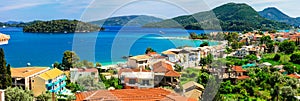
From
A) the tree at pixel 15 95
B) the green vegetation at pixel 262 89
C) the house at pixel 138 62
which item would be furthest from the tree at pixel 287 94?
the house at pixel 138 62

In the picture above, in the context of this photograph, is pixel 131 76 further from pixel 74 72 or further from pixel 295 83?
pixel 295 83

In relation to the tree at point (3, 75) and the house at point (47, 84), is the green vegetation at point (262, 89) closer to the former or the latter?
the house at point (47, 84)

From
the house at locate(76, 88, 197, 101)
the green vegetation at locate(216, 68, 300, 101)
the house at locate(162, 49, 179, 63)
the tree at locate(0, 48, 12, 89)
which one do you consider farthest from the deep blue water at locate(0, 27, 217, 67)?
the green vegetation at locate(216, 68, 300, 101)

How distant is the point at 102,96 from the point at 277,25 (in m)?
47.8

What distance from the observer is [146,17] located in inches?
197

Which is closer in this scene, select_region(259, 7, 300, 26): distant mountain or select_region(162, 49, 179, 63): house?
select_region(162, 49, 179, 63): house

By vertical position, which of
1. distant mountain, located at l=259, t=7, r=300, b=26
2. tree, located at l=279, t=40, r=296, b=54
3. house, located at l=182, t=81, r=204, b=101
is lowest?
house, located at l=182, t=81, r=204, b=101

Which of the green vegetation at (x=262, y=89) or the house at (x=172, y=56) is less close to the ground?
the house at (x=172, y=56)

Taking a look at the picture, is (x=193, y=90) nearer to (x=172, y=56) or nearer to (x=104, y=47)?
(x=172, y=56)

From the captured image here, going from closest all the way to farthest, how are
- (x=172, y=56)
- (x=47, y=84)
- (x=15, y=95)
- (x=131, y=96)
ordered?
(x=131, y=96) → (x=15, y=95) → (x=47, y=84) → (x=172, y=56)

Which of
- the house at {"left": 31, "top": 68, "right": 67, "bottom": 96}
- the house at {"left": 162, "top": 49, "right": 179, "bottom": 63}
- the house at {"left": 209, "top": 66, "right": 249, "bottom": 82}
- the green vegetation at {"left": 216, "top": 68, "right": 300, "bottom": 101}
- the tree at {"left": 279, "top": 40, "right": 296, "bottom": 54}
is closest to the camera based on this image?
the green vegetation at {"left": 216, "top": 68, "right": 300, "bottom": 101}

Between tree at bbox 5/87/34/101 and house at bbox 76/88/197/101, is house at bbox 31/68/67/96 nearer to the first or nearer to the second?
tree at bbox 5/87/34/101

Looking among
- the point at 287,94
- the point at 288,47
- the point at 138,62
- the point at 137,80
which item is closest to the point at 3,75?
the point at 137,80

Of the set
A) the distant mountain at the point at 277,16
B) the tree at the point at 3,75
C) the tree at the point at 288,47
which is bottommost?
the tree at the point at 3,75
